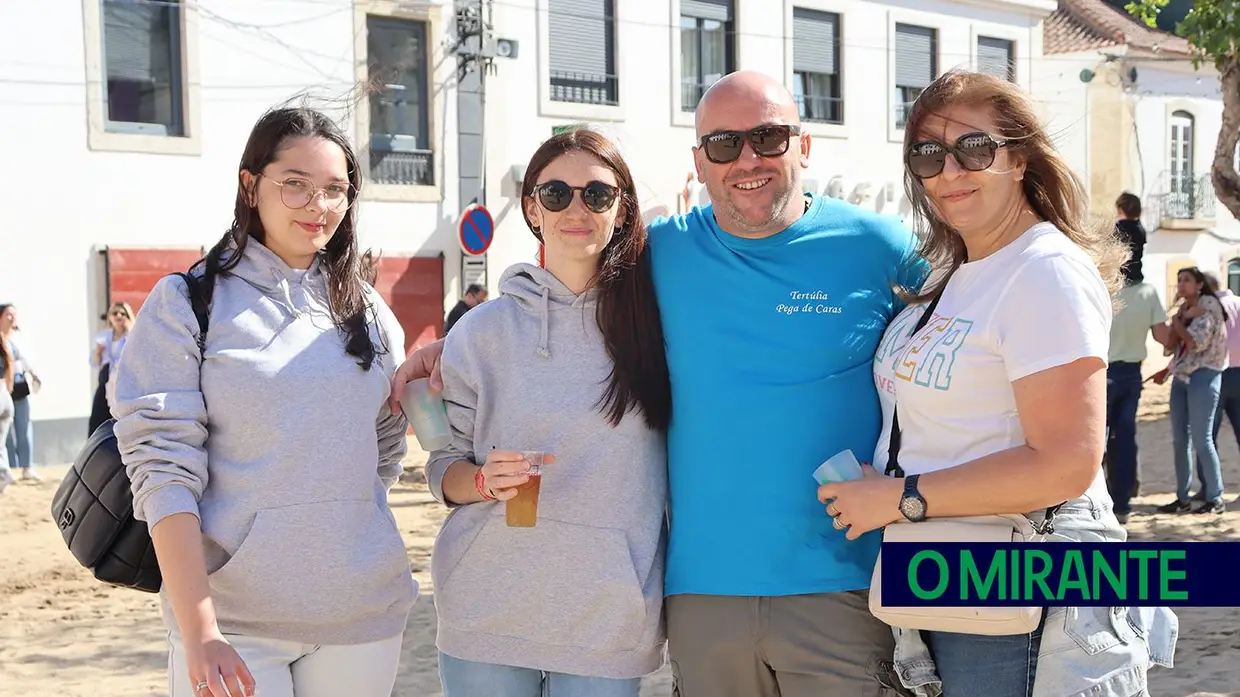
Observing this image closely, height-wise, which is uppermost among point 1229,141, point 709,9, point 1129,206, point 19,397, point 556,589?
point 709,9

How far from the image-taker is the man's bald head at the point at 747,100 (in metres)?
2.83

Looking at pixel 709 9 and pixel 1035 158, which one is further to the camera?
pixel 709 9

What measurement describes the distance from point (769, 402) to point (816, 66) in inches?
687

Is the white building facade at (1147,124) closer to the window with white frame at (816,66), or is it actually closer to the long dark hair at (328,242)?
the window with white frame at (816,66)

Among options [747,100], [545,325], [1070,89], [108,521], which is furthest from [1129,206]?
[1070,89]

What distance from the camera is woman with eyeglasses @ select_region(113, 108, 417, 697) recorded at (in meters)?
2.36

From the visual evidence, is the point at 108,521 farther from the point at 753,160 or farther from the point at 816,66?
the point at 816,66

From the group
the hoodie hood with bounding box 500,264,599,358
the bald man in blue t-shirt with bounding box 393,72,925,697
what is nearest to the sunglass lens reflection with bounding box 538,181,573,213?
the hoodie hood with bounding box 500,264,599,358

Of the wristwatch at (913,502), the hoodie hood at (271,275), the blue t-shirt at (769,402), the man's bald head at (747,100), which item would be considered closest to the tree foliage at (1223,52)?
the man's bald head at (747,100)

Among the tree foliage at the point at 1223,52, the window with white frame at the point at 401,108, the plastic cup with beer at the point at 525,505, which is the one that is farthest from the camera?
the window with white frame at the point at 401,108

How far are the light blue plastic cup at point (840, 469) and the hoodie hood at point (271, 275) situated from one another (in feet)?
3.71

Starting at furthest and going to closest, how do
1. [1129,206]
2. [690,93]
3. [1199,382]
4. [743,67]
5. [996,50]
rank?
[996,50], [743,67], [690,93], [1199,382], [1129,206]

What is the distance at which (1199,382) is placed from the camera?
8.70m

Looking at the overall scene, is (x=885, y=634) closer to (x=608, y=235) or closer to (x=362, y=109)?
(x=608, y=235)
